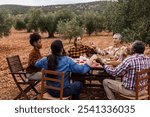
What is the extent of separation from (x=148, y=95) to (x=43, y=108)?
244cm

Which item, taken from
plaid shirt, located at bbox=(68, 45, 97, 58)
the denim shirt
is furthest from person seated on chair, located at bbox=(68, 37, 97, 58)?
the denim shirt

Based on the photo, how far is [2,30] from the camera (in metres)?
33.5

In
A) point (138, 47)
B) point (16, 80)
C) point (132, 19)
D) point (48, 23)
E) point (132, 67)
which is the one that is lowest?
point (48, 23)

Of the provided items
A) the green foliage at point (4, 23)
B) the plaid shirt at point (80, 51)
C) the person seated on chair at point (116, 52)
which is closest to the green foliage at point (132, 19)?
the plaid shirt at point (80, 51)

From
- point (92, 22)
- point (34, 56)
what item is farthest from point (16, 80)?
point (92, 22)

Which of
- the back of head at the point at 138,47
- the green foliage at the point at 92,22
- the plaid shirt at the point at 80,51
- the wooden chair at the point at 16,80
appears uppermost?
the back of head at the point at 138,47

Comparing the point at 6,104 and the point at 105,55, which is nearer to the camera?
the point at 6,104

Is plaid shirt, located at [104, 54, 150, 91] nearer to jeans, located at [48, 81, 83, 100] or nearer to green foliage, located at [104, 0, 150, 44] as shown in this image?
jeans, located at [48, 81, 83, 100]

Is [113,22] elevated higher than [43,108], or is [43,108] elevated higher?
[113,22]

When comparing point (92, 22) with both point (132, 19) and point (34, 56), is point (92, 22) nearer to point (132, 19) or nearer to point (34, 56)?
point (132, 19)

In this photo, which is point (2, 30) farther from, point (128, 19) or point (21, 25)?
point (21, 25)

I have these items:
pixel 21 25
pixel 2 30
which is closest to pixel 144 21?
pixel 2 30

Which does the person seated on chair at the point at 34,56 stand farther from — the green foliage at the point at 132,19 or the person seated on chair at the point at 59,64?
the green foliage at the point at 132,19

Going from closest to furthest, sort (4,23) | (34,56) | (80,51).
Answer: (34,56), (80,51), (4,23)
